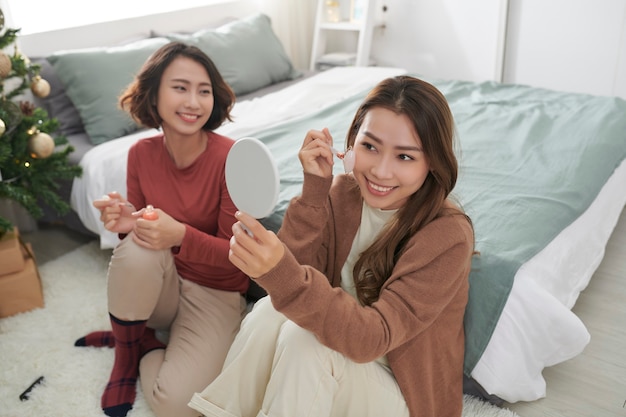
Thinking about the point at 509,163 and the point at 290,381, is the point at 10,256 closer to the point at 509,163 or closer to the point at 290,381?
the point at 290,381

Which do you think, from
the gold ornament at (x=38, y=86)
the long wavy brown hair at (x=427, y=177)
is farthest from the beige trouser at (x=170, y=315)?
the gold ornament at (x=38, y=86)

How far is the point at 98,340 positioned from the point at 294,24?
2664 millimetres

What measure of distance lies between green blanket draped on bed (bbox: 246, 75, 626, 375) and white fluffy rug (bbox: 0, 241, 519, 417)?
37 cm

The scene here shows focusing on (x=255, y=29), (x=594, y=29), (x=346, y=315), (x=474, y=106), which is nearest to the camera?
(x=346, y=315)

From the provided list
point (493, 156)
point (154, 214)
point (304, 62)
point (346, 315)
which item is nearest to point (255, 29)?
point (304, 62)

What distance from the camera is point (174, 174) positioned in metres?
1.57

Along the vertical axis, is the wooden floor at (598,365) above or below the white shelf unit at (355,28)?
below

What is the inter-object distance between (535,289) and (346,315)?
0.59 metres

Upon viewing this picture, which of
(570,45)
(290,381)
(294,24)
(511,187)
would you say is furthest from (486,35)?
(290,381)

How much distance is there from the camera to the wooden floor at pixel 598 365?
1.47m

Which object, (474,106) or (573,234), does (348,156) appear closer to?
(573,234)

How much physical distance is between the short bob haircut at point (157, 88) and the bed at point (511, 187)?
1.04ft

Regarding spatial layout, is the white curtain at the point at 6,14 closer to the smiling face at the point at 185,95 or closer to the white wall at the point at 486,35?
the white wall at the point at 486,35

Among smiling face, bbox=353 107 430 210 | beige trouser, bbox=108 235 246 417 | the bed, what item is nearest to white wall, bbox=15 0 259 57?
the bed
